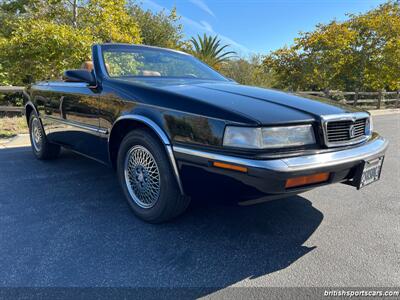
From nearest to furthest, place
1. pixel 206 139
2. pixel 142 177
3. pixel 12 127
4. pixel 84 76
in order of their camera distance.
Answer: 1. pixel 206 139
2. pixel 142 177
3. pixel 84 76
4. pixel 12 127

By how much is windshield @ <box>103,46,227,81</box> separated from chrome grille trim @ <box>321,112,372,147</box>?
1684mm

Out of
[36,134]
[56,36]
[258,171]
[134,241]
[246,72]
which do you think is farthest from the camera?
[246,72]

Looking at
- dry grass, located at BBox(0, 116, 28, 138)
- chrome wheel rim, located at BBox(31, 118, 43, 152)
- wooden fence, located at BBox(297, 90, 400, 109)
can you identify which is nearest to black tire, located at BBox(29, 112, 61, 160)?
chrome wheel rim, located at BBox(31, 118, 43, 152)

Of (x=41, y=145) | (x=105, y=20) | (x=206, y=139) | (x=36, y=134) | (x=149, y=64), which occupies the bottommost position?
(x=41, y=145)

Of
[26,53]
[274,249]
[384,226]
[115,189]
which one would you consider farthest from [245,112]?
[26,53]

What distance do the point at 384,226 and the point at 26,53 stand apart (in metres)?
7.20

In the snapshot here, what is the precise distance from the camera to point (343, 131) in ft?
7.48

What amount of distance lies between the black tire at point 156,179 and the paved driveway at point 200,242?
0.13 metres

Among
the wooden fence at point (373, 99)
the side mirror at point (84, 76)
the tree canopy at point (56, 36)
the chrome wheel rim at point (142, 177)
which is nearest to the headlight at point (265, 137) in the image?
the chrome wheel rim at point (142, 177)

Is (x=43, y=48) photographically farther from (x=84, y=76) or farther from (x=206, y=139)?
(x=206, y=139)

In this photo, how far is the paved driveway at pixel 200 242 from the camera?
194 centimetres

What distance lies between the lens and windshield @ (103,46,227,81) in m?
3.20

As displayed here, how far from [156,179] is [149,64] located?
Result: 4.85ft

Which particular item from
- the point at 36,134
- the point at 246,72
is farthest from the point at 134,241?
the point at 246,72
